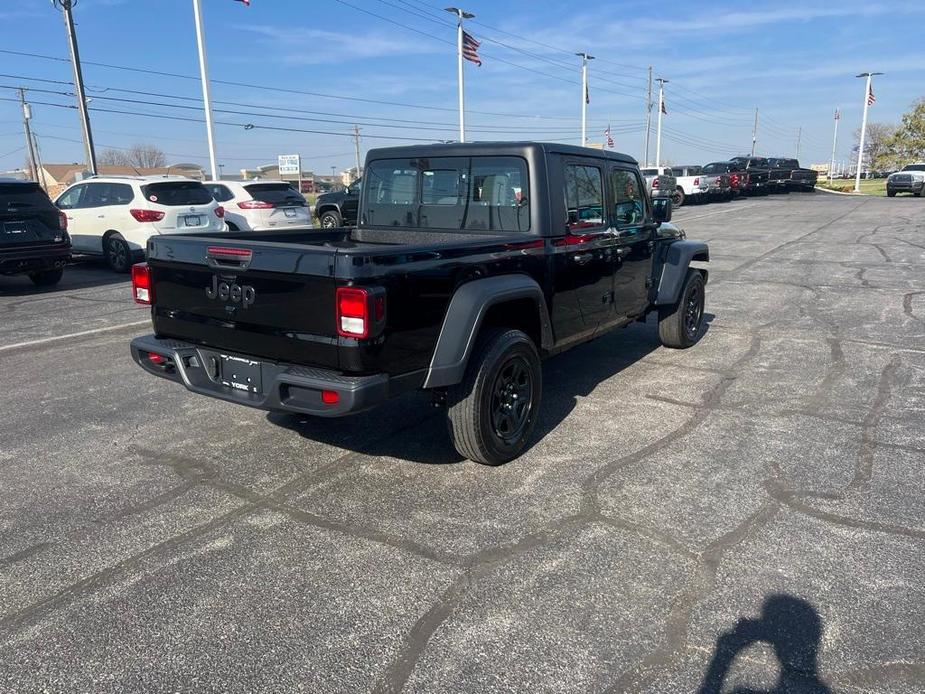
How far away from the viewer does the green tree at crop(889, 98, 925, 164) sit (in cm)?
6400

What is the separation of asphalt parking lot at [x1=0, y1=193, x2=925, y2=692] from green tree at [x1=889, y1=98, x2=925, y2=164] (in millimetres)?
72460

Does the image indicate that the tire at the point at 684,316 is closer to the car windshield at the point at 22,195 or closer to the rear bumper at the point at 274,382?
the rear bumper at the point at 274,382

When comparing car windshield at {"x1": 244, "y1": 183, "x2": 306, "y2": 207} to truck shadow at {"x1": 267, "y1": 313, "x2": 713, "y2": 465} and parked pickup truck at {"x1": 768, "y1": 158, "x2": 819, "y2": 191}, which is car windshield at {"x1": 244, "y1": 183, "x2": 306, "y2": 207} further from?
parked pickup truck at {"x1": 768, "y1": 158, "x2": 819, "y2": 191}

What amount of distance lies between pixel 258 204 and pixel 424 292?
40.6ft

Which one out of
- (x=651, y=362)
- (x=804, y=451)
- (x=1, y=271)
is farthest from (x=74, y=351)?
(x=804, y=451)

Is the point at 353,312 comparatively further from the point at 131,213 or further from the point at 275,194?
the point at 275,194

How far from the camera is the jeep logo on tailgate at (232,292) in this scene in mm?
3723

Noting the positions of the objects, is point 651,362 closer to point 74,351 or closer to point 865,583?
point 865,583

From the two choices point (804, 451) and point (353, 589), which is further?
point (804, 451)

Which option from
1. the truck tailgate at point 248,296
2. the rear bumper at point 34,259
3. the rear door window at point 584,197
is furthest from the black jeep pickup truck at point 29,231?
the rear door window at point 584,197

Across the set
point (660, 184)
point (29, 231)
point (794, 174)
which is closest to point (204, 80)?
point (29, 231)

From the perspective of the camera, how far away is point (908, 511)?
3629 millimetres

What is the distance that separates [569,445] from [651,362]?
2.35 meters

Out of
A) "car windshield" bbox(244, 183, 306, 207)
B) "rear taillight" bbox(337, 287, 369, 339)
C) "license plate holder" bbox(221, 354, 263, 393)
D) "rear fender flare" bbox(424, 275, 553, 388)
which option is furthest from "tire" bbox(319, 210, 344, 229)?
"rear taillight" bbox(337, 287, 369, 339)
